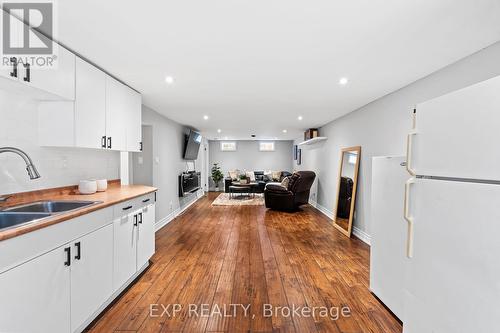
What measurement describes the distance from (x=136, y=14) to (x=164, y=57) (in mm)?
616

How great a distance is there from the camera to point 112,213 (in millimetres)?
1995

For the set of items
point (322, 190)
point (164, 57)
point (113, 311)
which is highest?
point (164, 57)

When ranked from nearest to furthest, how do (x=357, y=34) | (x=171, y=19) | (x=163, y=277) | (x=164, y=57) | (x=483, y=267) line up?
1. (x=483, y=267)
2. (x=171, y=19)
3. (x=357, y=34)
4. (x=164, y=57)
5. (x=163, y=277)

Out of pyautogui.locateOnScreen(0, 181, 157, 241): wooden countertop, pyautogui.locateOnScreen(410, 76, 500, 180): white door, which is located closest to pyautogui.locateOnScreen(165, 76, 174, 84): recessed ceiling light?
pyautogui.locateOnScreen(0, 181, 157, 241): wooden countertop

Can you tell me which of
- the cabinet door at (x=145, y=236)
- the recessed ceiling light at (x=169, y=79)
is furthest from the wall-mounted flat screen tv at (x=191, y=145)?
the cabinet door at (x=145, y=236)

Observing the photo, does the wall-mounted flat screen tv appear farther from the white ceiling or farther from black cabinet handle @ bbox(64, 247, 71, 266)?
black cabinet handle @ bbox(64, 247, 71, 266)

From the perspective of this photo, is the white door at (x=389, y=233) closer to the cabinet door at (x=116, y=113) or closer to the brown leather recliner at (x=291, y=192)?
the cabinet door at (x=116, y=113)

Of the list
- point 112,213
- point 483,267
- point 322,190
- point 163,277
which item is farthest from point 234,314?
point 322,190

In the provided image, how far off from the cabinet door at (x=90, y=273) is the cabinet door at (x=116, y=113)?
3.74 ft

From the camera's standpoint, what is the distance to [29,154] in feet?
6.29

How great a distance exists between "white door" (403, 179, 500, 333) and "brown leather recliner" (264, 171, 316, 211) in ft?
13.8

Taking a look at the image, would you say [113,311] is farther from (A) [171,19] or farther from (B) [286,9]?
(B) [286,9]

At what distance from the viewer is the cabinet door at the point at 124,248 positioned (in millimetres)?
2051

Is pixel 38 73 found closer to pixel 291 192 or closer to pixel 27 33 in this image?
pixel 27 33
